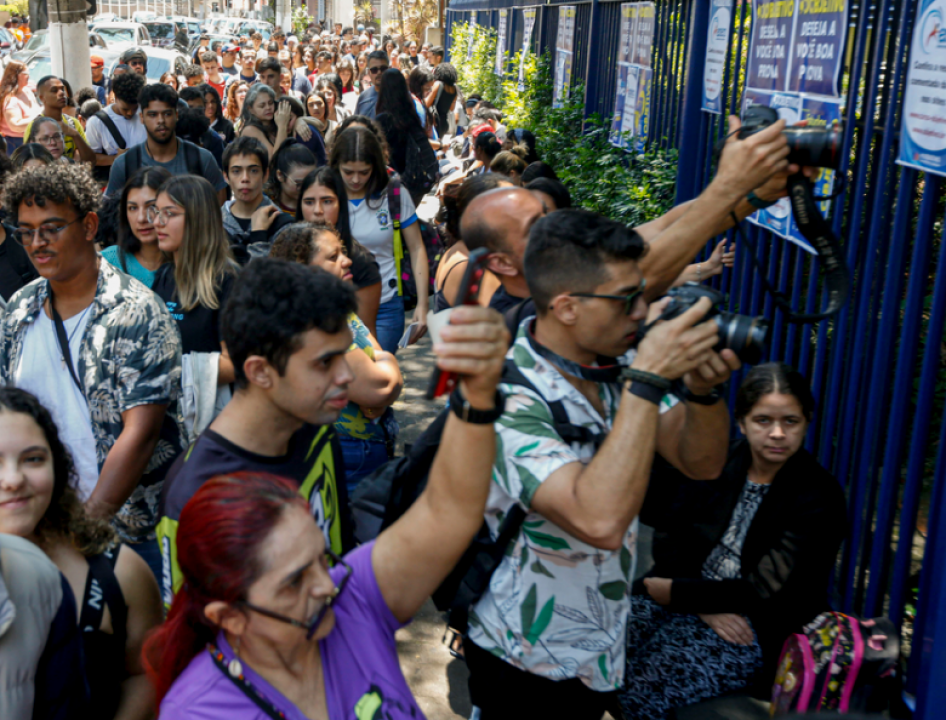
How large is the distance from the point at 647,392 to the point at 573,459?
0.78ft

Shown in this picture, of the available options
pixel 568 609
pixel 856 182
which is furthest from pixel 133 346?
pixel 856 182

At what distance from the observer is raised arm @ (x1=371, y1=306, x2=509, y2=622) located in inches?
63.4

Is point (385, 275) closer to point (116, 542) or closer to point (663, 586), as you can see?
point (663, 586)

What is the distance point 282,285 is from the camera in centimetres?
227

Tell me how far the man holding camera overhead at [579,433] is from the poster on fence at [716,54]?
2.64m

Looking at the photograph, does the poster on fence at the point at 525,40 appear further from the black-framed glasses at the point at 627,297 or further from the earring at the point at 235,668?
the earring at the point at 235,668

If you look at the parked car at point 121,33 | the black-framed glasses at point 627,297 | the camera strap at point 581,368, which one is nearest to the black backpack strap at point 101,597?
the camera strap at point 581,368

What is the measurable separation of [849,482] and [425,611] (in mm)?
A: 1930

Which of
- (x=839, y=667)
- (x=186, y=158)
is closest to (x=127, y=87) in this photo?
(x=186, y=158)

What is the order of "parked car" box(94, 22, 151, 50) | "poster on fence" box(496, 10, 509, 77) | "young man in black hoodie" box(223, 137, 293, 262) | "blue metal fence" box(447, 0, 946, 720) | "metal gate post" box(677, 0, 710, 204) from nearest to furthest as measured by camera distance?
"blue metal fence" box(447, 0, 946, 720)
"young man in black hoodie" box(223, 137, 293, 262)
"metal gate post" box(677, 0, 710, 204)
"poster on fence" box(496, 10, 509, 77)
"parked car" box(94, 22, 151, 50)

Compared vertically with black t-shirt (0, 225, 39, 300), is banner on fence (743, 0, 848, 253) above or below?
above

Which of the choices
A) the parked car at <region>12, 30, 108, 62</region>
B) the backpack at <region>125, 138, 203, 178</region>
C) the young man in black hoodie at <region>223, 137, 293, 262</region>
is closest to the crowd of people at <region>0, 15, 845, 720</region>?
the young man in black hoodie at <region>223, 137, 293, 262</region>

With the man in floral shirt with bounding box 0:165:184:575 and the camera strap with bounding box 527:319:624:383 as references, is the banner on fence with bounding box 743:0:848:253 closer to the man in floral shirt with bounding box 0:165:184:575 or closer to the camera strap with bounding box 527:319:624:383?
the camera strap with bounding box 527:319:624:383

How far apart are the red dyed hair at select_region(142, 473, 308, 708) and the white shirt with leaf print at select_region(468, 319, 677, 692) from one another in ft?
1.95
